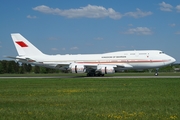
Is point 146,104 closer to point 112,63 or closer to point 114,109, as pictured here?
point 114,109

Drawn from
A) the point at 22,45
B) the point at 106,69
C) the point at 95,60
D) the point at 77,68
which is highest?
the point at 22,45

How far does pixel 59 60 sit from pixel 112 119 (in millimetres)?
46185

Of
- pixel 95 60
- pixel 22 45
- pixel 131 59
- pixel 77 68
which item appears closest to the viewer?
pixel 131 59

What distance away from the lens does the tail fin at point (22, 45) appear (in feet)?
189

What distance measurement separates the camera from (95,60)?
Result: 53.9m

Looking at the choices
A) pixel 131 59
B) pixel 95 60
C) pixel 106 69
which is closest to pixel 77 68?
pixel 95 60

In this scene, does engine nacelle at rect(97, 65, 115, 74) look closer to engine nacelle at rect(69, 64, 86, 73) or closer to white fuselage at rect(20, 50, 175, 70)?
white fuselage at rect(20, 50, 175, 70)

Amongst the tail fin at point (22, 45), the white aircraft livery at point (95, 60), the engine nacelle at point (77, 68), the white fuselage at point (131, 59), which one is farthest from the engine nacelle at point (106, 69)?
the tail fin at point (22, 45)

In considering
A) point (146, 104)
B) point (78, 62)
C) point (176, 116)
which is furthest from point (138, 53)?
point (176, 116)

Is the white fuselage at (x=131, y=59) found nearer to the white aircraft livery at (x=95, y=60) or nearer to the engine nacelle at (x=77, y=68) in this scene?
the white aircraft livery at (x=95, y=60)

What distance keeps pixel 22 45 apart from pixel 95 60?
13.9m

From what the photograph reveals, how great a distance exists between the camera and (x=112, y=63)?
5228cm

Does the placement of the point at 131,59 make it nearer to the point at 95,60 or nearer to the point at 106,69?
the point at 106,69

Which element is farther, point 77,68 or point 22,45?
point 22,45
